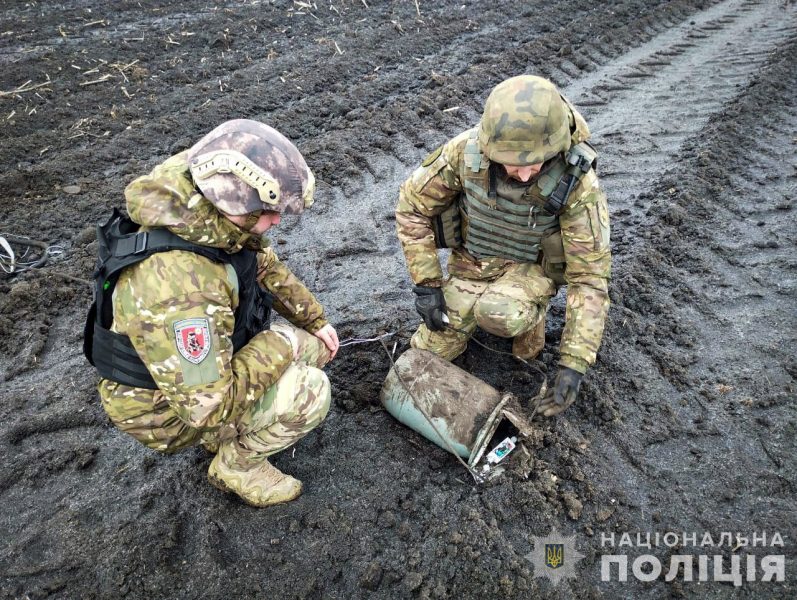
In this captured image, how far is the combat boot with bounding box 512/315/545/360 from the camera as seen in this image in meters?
3.50

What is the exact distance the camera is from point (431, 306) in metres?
3.30

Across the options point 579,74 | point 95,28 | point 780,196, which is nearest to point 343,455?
point 780,196

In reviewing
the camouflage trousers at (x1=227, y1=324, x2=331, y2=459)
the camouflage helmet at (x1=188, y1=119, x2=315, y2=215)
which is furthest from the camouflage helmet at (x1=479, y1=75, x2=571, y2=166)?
the camouflage trousers at (x1=227, y1=324, x2=331, y2=459)

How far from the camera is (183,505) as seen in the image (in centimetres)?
281

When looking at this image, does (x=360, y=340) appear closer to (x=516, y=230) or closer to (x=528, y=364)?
(x=528, y=364)

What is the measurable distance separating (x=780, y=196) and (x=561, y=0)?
602cm

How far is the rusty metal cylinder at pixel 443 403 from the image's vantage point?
9.46 feet

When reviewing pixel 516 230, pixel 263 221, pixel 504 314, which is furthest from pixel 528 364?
pixel 263 221

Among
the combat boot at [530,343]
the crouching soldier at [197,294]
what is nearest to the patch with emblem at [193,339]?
the crouching soldier at [197,294]

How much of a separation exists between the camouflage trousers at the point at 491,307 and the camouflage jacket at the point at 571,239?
209 millimetres

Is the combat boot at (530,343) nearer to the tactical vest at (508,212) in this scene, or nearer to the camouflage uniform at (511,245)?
the camouflage uniform at (511,245)

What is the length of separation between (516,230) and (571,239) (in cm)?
32

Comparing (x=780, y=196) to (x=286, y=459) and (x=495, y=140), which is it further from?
(x=286, y=459)

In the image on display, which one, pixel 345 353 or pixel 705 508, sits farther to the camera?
pixel 345 353
